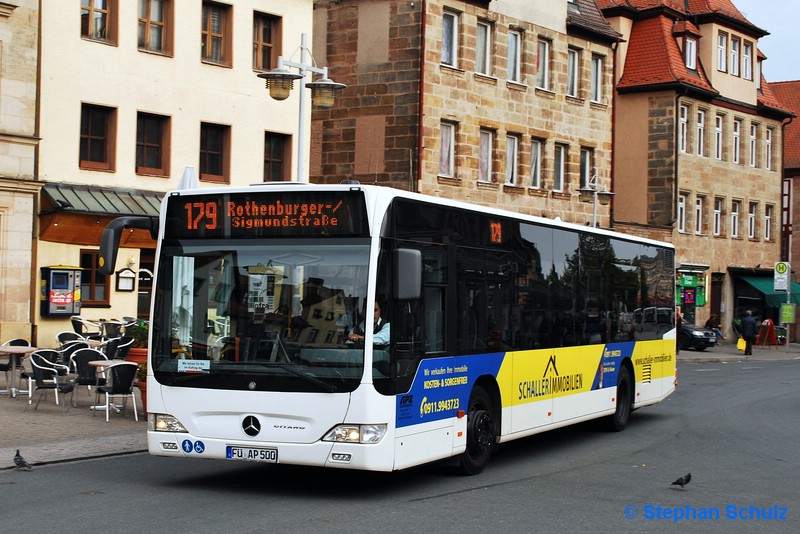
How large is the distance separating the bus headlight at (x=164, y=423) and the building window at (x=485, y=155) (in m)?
30.4

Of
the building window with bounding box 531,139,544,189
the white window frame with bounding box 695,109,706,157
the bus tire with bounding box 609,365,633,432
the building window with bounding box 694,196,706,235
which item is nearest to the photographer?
the bus tire with bounding box 609,365,633,432

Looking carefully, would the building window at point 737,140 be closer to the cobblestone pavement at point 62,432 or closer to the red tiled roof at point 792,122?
the red tiled roof at point 792,122

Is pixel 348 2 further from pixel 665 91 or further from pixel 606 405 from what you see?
pixel 606 405

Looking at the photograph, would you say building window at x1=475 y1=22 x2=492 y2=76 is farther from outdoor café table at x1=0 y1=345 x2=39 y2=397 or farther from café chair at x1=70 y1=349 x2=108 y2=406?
café chair at x1=70 y1=349 x2=108 y2=406

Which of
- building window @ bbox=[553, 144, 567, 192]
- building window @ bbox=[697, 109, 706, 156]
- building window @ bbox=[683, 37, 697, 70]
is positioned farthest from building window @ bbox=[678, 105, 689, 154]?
building window @ bbox=[553, 144, 567, 192]

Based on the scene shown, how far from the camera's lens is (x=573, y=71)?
151 feet

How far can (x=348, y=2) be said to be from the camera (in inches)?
1587

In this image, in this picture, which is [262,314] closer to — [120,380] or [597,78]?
[120,380]

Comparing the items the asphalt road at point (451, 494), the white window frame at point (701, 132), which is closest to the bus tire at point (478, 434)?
the asphalt road at point (451, 494)

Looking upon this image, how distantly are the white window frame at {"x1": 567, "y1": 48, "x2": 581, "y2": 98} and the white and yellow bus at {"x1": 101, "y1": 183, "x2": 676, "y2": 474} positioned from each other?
3346 cm

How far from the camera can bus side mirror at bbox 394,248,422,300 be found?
10.8 m

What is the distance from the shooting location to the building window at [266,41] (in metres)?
34.1

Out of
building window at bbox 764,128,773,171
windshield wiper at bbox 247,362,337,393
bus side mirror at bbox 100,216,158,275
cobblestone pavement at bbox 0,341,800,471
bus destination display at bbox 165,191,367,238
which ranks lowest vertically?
cobblestone pavement at bbox 0,341,800,471

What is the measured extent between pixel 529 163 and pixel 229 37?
45.0 feet
